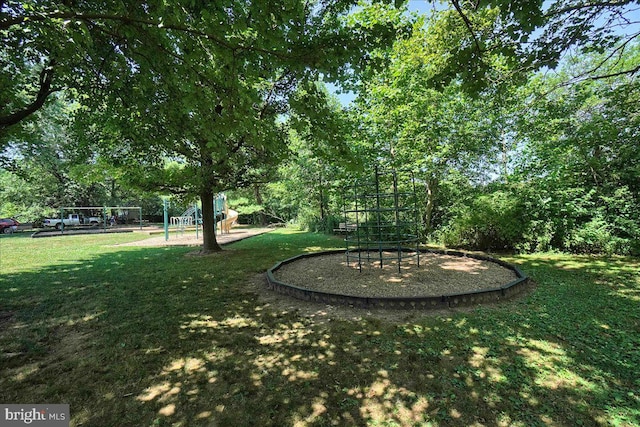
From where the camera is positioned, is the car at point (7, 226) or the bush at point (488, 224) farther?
the car at point (7, 226)

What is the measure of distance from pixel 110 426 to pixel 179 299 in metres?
2.89

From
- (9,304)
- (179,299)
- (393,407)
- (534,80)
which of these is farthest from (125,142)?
(534,80)

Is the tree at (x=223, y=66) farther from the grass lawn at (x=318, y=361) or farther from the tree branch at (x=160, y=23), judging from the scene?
the grass lawn at (x=318, y=361)

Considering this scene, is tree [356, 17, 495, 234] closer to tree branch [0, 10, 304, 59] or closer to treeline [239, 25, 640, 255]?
treeline [239, 25, 640, 255]

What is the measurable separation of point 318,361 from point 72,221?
33060 millimetres

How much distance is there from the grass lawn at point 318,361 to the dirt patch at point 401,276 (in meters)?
0.82

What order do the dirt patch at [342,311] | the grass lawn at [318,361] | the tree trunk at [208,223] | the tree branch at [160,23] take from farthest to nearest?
the tree trunk at [208,223]
the dirt patch at [342,311]
the tree branch at [160,23]
the grass lawn at [318,361]

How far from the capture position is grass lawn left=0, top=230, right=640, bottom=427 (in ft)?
6.65

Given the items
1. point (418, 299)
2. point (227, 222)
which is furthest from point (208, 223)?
point (227, 222)

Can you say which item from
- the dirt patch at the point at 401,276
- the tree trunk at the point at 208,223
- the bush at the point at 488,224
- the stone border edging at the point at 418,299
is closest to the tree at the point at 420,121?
the bush at the point at 488,224

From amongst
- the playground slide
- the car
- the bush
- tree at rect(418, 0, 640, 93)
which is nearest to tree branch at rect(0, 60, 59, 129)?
tree at rect(418, 0, 640, 93)

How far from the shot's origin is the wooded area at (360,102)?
11.5ft

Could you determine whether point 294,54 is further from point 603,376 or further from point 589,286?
point 589,286

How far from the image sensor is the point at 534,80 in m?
10.3
